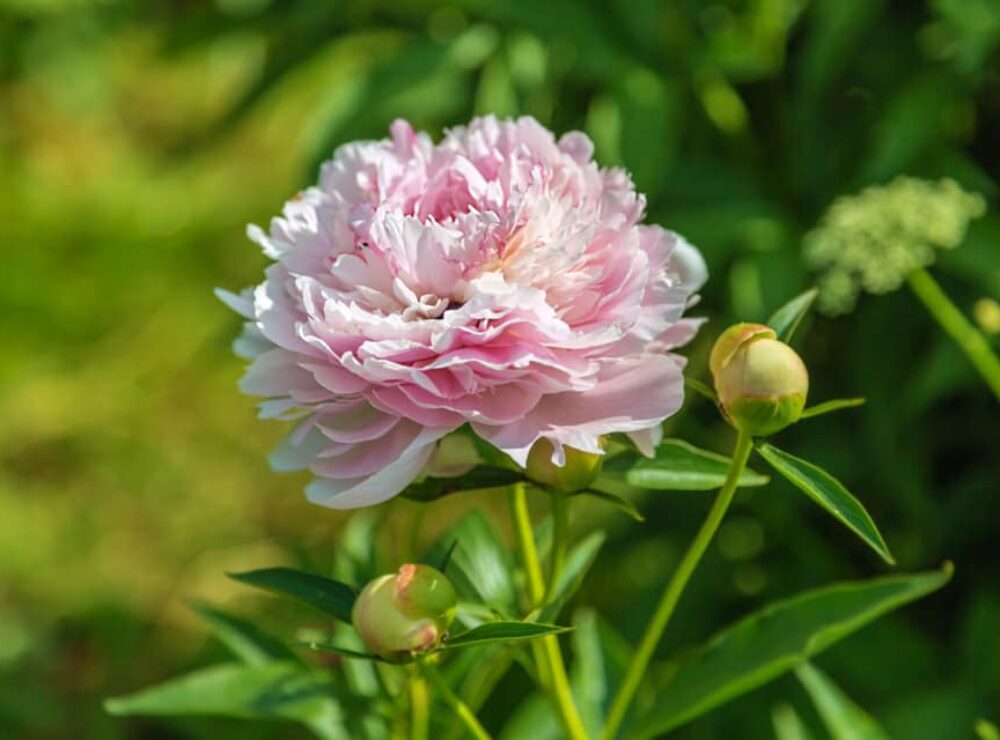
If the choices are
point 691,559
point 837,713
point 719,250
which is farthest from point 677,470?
point 719,250

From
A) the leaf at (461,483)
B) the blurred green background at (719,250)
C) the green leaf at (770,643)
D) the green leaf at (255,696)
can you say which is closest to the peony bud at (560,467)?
the leaf at (461,483)

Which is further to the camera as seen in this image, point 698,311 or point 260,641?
point 698,311

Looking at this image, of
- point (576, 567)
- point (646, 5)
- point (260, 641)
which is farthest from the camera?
point (646, 5)

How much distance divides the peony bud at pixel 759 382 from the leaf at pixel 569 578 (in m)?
0.13

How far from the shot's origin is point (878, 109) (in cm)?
128

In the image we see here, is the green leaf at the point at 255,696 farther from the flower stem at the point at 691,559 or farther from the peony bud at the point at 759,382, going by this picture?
the peony bud at the point at 759,382

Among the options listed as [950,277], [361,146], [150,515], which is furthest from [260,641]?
[150,515]

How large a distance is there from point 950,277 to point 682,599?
1.24 ft

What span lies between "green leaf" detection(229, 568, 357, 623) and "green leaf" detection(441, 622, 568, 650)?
77 millimetres

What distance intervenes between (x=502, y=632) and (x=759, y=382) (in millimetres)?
151

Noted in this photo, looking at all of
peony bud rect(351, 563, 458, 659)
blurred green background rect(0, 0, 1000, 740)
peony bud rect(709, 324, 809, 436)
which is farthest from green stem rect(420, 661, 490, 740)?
blurred green background rect(0, 0, 1000, 740)

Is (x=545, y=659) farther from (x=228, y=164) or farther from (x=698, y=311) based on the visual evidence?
(x=228, y=164)

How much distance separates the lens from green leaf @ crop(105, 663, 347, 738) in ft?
2.80

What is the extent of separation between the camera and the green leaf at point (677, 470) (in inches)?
26.8
